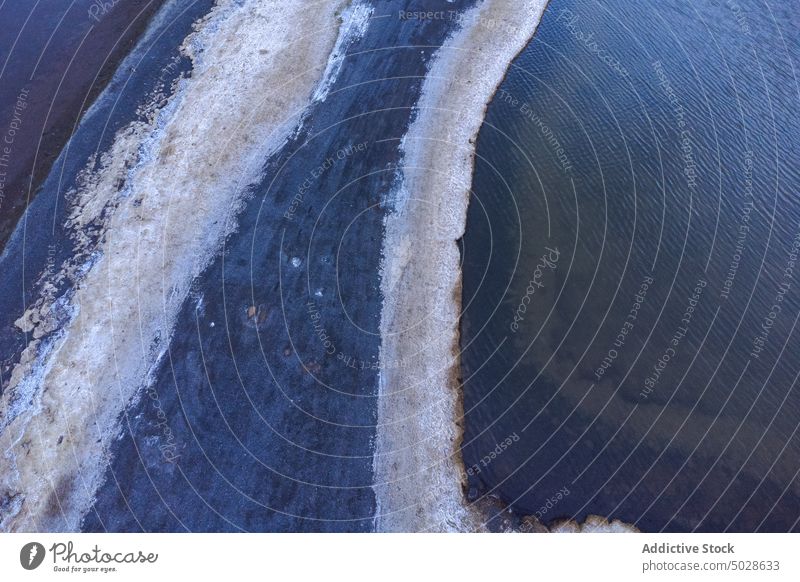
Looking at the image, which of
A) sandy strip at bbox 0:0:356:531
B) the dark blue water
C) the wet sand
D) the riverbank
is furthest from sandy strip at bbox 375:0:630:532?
the wet sand

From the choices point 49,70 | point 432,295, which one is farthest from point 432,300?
point 49,70

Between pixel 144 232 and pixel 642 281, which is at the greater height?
pixel 144 232

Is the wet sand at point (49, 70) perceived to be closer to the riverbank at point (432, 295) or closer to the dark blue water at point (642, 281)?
the riverbank at point (432, 295)

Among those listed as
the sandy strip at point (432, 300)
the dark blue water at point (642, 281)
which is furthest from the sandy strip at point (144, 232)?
the dark blue water at point (642, 281)

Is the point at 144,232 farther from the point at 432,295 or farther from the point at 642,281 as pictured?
the point at 642,281
